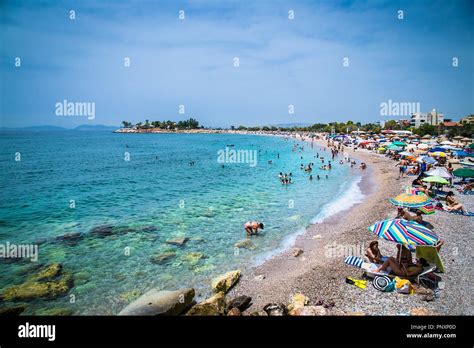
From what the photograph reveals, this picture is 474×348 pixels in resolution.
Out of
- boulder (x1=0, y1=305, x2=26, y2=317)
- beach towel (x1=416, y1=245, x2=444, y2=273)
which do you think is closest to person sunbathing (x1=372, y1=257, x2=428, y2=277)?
beach towel (x1=416, y1=245, x2=444, y2=273)

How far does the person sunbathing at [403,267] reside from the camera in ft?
26.0

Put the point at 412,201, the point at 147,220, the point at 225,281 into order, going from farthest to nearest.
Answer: the point at 147,220
the point at 412,201
the point at 225,281

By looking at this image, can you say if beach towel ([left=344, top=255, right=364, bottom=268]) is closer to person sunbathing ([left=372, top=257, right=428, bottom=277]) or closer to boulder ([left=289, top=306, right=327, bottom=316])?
person sunbathing ([left=372, top=257, right=428, bottom=277])

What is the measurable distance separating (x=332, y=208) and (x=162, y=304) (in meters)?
15.2

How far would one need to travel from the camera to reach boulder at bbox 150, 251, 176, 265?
40.0 ft

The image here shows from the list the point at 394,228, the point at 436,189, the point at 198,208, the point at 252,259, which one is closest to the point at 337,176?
the point at 436,189

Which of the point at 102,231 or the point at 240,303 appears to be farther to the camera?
the point at 102,231

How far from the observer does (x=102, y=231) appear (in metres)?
16.1

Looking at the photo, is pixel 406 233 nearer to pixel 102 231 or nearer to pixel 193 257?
pixel 193 257

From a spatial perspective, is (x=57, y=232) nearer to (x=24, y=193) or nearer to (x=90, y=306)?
(x=90, y=306)

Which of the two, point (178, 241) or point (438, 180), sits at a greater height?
point (438, 180)

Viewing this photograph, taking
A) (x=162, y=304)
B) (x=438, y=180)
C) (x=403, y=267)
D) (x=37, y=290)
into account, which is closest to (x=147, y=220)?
(x=37, y=290)

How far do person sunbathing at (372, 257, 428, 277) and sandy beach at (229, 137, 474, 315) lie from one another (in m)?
0.65
